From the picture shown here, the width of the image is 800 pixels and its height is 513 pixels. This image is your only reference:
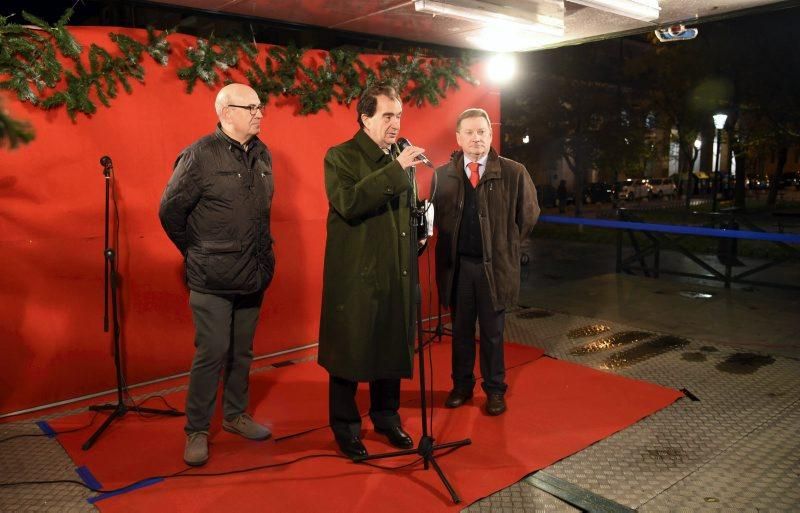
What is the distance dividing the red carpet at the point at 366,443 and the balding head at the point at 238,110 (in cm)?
191

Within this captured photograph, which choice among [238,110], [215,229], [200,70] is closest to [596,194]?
→ [200,70]

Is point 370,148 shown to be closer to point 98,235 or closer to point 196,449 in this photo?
point 196,449

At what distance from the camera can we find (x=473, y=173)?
4.09m

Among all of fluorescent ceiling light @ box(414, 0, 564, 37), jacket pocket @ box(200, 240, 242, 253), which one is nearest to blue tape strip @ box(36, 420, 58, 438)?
jacket pocket @ box(200, 240, 242, 253)

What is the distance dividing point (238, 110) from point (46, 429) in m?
2.50

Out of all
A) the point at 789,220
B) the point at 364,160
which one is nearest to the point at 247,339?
the point at 364,160

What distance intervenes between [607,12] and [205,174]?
352cm

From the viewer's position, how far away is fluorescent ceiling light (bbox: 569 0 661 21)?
4.47 metres

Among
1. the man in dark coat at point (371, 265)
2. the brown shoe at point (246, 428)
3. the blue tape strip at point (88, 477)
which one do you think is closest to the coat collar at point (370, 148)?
the man in dark coat at point (371, 265)

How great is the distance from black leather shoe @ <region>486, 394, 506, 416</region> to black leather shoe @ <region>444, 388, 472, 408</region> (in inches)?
7.4

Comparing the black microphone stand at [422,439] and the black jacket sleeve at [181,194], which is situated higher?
the black jacket sleeve at [181,194]

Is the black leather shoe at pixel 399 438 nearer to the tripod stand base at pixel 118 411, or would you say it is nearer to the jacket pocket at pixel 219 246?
the jacket pocket at pixel 219 246

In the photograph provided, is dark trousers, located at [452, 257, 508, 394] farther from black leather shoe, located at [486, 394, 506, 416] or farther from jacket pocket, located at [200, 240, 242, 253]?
jacket pocket, located at [200, 240, 242, 253]

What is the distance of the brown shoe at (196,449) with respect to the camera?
345 cm
